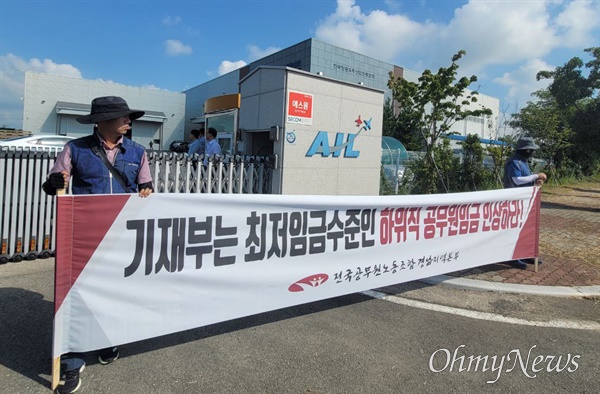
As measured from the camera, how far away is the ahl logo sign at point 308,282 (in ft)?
11.6

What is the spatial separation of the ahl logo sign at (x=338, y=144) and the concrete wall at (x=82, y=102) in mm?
30108

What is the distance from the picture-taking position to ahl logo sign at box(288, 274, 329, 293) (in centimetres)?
354

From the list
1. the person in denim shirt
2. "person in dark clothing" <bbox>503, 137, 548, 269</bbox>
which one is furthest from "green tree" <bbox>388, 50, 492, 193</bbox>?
the person in denim shirt

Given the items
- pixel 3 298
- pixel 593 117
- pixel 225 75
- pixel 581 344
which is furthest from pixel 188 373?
pixel 225 75

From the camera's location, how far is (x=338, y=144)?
8258mm

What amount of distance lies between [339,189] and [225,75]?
4054 centimetres

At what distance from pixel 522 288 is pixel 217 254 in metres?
3.91

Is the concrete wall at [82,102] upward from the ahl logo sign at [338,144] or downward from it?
upward

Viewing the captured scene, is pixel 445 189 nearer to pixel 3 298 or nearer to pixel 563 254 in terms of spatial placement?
pixel 563 254

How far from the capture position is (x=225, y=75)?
149ft

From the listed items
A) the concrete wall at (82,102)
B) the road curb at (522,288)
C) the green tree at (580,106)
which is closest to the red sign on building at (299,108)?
the road curb at (522,288)

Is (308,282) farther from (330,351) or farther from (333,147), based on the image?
(333,147)

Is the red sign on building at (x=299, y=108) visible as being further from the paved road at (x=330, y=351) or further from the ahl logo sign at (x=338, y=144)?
the paved road at (x=330, y=351)

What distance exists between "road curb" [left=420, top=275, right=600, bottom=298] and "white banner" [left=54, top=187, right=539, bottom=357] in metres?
0.50
